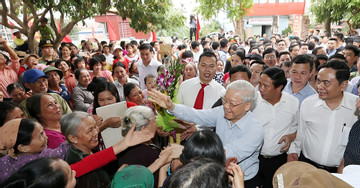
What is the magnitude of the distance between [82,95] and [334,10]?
14.7m

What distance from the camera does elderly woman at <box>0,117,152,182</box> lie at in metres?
1.77

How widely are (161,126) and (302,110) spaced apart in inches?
65.8

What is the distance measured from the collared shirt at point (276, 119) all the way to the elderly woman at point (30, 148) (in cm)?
150

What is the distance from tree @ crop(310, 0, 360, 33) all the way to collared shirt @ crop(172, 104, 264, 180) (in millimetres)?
13745

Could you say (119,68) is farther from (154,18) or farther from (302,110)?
(302,110)

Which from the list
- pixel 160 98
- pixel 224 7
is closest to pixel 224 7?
pixel 224 7

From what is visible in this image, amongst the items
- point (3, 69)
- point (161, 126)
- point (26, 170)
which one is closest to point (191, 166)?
point (26, 170)

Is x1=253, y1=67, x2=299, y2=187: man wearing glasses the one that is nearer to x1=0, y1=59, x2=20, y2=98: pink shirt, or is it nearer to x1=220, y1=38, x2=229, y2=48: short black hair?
x1=0, y1=59, x2=20, y2=98: pink shirt

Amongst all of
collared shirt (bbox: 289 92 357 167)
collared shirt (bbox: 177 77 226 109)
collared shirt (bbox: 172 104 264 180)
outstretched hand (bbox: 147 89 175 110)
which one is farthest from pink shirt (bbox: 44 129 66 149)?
collared shirt (bbox: 289 92 357 167)

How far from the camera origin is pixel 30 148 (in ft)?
6.26

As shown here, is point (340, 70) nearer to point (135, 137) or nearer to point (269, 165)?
point (269, 165)

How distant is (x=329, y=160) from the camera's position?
96.3 inches

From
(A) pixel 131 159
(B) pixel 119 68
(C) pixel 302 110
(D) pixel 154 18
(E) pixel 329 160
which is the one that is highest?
(D) pixel 154 18

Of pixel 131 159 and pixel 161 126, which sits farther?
pixel 161 126
